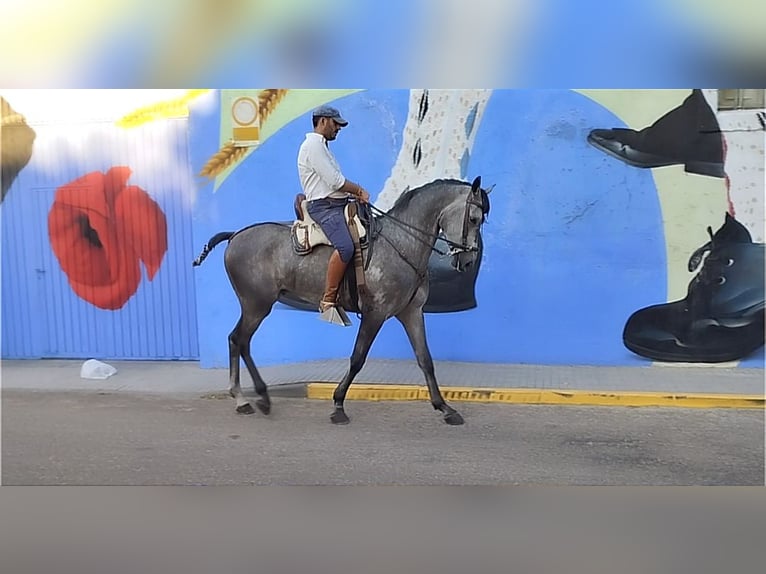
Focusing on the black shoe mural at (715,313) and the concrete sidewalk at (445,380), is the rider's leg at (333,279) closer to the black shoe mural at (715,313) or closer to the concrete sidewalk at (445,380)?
the concrete sidewalk at (445,380)

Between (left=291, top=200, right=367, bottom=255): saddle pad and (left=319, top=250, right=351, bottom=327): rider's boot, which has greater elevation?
(left=291, top=200, right=367, bottom=255): saddle pad

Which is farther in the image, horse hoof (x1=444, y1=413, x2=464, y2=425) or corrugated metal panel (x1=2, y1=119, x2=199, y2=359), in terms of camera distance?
horse hoof (x1=444, y1=413, x2=464, y2=425)

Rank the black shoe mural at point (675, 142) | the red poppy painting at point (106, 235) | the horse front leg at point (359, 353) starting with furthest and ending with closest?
the black shoe mural at point (675, 142) < the red poppy painting at point (106, 235) < the horse front leg at point (359, 353)

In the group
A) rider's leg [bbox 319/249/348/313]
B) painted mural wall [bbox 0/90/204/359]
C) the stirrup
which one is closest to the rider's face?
rider's leg [bbox 319/249/348/313]

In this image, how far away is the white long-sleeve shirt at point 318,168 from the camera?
409 centimetres

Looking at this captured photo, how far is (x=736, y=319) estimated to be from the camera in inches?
233

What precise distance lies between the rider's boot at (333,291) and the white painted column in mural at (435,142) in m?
1.89

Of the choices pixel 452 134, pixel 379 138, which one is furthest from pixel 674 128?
pixel 379 138

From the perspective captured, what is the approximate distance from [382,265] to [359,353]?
0.70 m

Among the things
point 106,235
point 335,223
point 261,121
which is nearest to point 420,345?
point 335,223

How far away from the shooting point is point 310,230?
14.4 ft

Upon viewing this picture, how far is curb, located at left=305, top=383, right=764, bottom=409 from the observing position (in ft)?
16.6

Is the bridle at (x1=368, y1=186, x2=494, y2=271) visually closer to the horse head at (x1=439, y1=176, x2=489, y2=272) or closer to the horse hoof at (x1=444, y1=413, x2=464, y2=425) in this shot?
the horse head at (x1=439, y1=176, x2=489, y2=272)

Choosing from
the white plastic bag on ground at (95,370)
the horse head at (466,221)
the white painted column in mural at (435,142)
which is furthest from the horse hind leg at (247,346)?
the white painted column in mural at (435,142)
